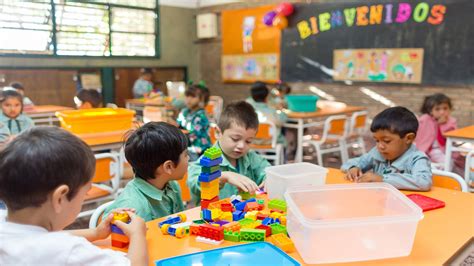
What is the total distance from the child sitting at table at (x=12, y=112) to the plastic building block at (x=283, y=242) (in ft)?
11.0

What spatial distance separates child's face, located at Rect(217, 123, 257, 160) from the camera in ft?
6.18

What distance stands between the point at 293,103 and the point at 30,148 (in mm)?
4016

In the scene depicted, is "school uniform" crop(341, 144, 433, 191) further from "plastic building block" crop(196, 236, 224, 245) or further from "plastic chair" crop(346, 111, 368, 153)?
"plastic chair" crop(346, 111, 368, 153)

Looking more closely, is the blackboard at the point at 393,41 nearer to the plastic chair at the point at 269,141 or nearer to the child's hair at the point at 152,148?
the plastic chair at the point at 269,141

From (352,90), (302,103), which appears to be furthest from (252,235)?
(352,90)

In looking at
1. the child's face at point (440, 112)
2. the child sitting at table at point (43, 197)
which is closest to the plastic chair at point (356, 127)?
the child's face at point (440, 112)

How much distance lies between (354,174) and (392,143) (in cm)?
22

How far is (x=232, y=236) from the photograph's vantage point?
3.73 feet

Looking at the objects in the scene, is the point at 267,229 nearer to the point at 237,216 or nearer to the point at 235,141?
the point at 237,216

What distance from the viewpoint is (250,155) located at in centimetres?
204

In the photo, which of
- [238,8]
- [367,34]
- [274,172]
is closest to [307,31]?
[367,34]

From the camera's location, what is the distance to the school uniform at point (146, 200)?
1.35 meters

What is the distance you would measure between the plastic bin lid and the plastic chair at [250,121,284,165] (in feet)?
9.60

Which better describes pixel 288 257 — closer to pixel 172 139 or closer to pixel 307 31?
pixel 172 139
